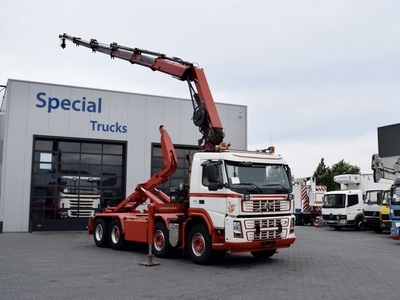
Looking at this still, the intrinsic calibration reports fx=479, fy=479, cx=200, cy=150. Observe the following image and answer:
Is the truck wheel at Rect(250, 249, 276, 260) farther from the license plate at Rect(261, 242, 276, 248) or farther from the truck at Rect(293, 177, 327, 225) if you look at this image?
the truck at Rect(293, 177, 327, 225)

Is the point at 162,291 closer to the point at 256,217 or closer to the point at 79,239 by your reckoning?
the point at 256,217

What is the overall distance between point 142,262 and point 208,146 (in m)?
3.66

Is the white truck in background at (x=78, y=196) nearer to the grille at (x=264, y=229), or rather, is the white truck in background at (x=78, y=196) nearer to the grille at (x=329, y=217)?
the grille at (x=329, y=217)

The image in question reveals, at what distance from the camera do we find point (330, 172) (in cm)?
7462

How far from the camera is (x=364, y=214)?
83.9 ft

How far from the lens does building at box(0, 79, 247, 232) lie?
22.0 meters

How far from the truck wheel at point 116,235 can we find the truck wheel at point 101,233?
29cm

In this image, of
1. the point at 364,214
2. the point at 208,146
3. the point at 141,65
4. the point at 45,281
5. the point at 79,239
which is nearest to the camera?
the point at 45,281

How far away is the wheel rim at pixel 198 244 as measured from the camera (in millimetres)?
12133

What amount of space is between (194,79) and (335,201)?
15.1 m

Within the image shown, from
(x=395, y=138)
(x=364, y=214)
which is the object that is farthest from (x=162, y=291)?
(x=395, y=138)

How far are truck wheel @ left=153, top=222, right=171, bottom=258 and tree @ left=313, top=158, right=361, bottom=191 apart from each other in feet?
187

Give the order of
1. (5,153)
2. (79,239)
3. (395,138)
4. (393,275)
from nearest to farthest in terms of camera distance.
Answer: (393,275) → (79,239) → (5,153) → (395,138)

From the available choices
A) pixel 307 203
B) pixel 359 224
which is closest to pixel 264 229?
pixel 359 224
